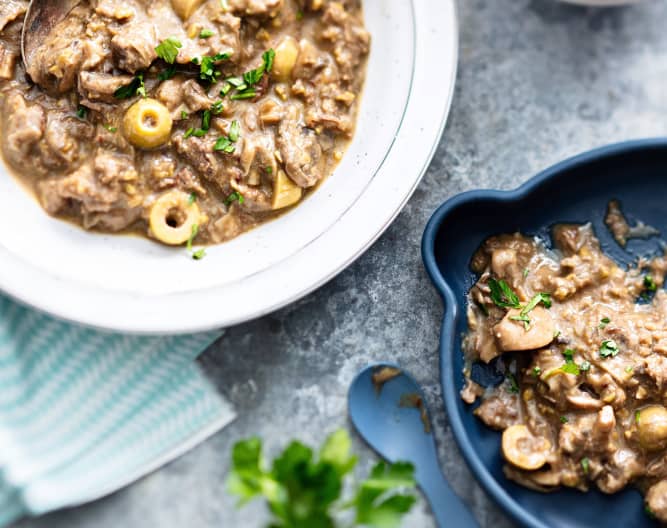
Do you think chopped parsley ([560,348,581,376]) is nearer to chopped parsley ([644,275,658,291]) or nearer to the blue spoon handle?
chopped parsley ([644,275,658,291])

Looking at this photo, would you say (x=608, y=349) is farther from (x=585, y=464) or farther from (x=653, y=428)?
(x=585, y=464)

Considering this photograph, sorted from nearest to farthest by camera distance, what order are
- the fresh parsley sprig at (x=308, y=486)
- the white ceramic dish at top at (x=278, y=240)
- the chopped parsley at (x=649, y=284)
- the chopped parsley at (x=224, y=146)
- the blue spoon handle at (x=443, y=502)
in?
the fresh parsley sprig at (x=308, y=486)
the white ceramic dish at top at (x=278, y=240)
the chopped parsley at (x=224, y=146)
the blue spoon handle at (x=443, y=502)
the chopped parsley at (x=649, y=284)

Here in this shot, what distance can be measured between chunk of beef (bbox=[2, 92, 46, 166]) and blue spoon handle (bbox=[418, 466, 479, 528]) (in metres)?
2.33

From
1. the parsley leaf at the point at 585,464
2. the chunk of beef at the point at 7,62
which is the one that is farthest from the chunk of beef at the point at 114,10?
the parsley leaf at the point at 585,464

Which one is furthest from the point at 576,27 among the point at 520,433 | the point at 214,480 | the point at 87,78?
the point at 214,480

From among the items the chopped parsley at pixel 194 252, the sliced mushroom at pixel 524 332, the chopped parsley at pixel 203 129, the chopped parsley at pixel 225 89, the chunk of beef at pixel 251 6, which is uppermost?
the chunk of beef at pixel 251 6

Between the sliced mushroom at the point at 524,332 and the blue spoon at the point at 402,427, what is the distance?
49 cm

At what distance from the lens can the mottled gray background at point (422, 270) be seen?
409 cm

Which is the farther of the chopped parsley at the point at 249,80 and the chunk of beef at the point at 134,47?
the chopped parsley at the point at 249,80

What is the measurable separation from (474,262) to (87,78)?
199 centimetres

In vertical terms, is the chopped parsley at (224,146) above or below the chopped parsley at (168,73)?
below

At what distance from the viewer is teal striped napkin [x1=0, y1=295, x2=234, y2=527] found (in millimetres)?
3980

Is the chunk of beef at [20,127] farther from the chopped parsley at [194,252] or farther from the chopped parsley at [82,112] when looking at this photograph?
the chopped parsley at [194,252]

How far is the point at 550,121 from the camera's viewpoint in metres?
4.56
